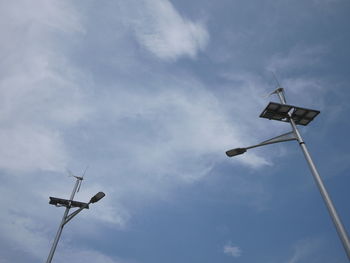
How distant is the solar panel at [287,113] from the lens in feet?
27.7

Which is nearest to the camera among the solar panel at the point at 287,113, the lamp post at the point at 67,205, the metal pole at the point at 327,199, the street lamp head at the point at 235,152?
the metal pole at the point at 327,199

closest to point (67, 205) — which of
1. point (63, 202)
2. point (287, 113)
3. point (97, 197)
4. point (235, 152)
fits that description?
point (63, 202)

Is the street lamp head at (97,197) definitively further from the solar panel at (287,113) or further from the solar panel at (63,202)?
the solar panel at (287,113)

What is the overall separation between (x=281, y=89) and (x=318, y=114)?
1.75 m

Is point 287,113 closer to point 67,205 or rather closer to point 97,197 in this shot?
point 97,197

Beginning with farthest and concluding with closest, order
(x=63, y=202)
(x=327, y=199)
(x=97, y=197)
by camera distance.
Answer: (x=63, y=202) < (x=97, y=197) < (x=327, y=199)

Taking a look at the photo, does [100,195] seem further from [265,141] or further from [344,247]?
[344,247]

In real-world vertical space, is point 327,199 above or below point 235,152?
below

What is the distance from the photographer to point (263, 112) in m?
8.65

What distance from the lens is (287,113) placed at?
28.2ft

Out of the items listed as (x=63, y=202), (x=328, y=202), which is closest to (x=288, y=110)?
(x=328, y=202)

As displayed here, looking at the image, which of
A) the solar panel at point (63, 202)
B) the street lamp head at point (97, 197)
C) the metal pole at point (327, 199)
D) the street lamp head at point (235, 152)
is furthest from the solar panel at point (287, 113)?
the solar panel at point (63, 202)

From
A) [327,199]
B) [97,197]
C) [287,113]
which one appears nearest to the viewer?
[327,199]

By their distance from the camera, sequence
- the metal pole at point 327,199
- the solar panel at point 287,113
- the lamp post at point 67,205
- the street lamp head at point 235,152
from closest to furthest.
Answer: the metal pole at point 327,199 → the solar panel at point 287,113 → the street lamp head at point 235,152 → the lamp post at point 67,205
